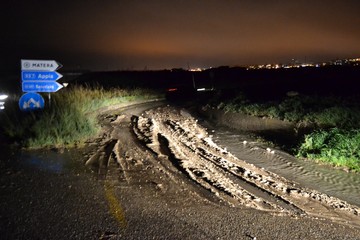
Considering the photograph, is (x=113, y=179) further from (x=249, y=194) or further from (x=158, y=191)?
(x=249, y=194)

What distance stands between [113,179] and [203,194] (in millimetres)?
1810

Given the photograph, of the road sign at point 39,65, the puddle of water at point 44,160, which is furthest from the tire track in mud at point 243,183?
the road sign at point 39,65

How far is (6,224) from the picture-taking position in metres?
4.49

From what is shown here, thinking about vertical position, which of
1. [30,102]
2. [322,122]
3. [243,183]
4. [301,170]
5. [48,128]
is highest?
[30,102]

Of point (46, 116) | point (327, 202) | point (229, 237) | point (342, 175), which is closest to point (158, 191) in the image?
point (229, 237)

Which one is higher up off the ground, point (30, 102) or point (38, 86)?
point (38, 86)

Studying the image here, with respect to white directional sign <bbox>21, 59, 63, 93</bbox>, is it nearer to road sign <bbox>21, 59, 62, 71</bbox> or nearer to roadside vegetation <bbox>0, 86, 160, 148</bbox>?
road sign <bbox>21, 59, 62, 71</bbox>

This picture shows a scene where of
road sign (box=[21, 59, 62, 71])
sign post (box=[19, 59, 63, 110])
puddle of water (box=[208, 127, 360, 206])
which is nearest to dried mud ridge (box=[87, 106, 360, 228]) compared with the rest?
puddle of water (box=[208, 127, 360, 206])

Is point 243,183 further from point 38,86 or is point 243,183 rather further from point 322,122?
point 38,86

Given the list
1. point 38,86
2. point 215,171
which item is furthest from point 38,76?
point 215,171

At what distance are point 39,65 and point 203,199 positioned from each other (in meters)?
7.54

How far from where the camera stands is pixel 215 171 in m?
7.44

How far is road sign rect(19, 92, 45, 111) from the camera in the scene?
10.9m

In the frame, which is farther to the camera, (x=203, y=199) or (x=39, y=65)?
(x=39, y=65)
